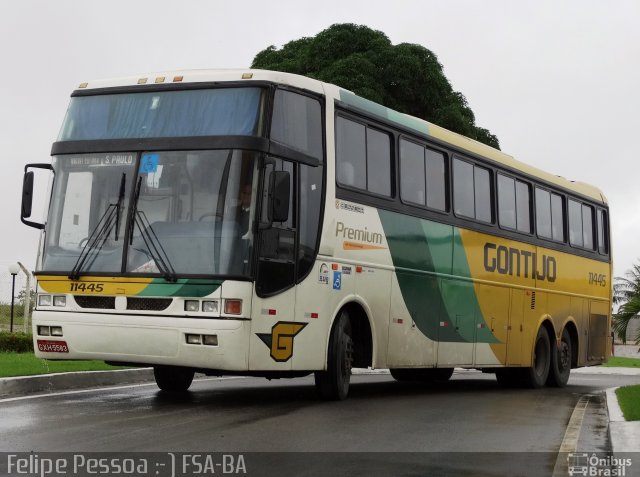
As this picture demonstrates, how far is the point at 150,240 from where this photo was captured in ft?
41.1

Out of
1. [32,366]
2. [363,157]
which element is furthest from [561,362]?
[32,366]

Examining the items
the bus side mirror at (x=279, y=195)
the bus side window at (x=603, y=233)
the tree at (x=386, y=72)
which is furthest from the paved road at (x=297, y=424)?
the tree at (x=386, y=72)

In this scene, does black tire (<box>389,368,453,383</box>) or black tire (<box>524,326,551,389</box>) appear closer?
black tire (<box>389,368,453,383</box>)

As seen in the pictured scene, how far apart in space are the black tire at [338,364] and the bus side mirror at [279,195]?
6.56ft

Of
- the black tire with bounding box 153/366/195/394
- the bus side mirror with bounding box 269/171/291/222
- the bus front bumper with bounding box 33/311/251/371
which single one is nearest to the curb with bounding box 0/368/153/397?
the black tire with bounding box 153/366/195/394

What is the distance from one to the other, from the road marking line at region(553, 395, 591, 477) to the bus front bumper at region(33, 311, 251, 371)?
346cm

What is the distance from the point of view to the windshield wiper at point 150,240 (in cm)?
1238

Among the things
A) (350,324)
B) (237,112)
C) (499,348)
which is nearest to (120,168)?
(237,112)

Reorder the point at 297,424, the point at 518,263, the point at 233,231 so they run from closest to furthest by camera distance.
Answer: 1. the point at 297,424
2. the point at 233,231
3. the point at 518,263

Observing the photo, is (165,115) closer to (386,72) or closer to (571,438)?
(571,438)

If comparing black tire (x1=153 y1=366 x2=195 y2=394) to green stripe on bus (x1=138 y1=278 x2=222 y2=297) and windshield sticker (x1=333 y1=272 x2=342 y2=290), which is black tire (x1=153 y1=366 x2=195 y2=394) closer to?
windshield sticker (x1=333 y1=272 x2=342 y2=290)

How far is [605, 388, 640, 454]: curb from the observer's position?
9297 mm

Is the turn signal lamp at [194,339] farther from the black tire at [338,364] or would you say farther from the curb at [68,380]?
the curb at [68,380]

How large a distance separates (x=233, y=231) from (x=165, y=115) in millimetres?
1719
